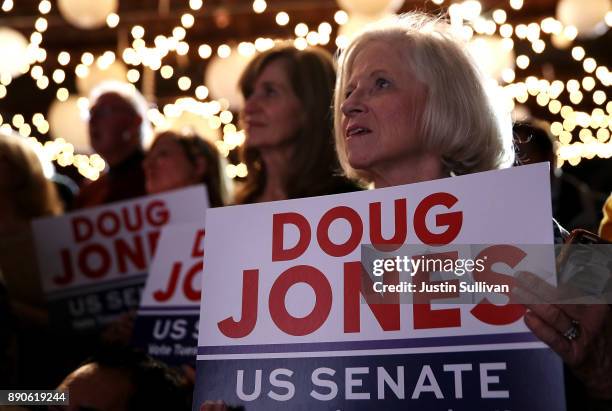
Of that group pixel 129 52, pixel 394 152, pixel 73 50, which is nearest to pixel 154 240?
pixel 394 152

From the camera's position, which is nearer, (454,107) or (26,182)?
(454,107)

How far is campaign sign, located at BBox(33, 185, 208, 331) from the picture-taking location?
2.69 metres

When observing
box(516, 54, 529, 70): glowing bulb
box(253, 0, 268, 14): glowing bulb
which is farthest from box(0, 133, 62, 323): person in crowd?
box(516, 54, 529, 70): glowing bulb

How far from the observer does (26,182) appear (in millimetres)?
3158

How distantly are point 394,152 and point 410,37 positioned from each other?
0.24 meters

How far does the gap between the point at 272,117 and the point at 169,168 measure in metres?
0.62

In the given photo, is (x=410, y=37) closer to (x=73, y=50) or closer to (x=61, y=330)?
(x=61, y=330)

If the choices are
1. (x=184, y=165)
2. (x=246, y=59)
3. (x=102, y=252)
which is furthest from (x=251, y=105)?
(x=246, y=59)

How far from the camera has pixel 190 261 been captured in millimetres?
2264

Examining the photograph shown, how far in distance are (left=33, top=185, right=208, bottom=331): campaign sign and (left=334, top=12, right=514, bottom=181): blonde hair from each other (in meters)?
1.07

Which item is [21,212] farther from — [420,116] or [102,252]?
[420,116]

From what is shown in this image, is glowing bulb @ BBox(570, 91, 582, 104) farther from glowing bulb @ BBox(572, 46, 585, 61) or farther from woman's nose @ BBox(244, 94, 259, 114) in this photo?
woman's nose @ BBox(244, 94, 259, 114)

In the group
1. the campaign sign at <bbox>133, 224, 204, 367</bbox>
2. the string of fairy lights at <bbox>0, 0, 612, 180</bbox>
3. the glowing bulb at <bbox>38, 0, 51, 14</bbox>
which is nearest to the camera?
the campaign sign at <bbox>133, 224, 204, 367</bbox>

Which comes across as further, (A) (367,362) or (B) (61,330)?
(B) (61,330)
